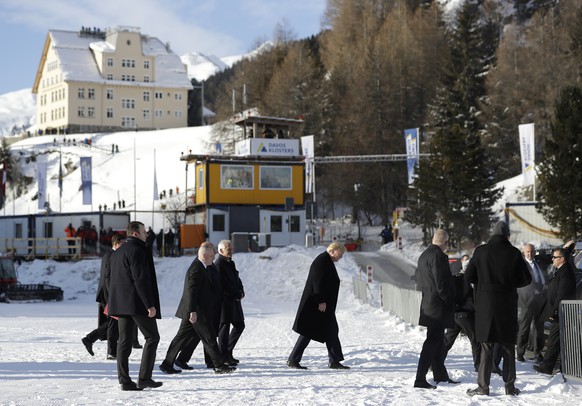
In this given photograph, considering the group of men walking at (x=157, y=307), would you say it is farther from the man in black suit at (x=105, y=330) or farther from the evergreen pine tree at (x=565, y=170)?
the evergreen pine tree at (x=565, y=170)

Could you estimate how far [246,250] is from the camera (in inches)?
1553

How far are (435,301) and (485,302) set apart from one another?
0.88 meters

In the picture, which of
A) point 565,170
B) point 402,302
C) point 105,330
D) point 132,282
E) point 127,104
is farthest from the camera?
point 127,104

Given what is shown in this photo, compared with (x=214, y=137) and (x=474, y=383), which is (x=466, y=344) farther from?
(x=214, y=137)

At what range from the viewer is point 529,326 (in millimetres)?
13141

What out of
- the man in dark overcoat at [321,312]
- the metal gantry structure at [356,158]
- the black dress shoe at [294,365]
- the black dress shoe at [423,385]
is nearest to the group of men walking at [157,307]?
the black dress shoe at [294,365]

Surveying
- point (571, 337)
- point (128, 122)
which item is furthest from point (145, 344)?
point (128, 122)

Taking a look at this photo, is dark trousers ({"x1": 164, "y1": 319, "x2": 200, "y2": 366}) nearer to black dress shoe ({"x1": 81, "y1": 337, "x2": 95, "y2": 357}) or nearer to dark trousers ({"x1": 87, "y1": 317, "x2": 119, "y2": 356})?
dark trousers ({"x1": 87, "y1": 317, "x2": 119, "y2": 356})

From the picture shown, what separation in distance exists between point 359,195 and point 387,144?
218 inches

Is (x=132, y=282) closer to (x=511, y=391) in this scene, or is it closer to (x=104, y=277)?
(x=104, y=277)

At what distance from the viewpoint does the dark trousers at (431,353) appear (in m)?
9.87

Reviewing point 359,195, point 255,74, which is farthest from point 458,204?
point 255,74

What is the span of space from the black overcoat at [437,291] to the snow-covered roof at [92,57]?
99.1 m

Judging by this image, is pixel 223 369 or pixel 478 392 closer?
pixel 478 392
